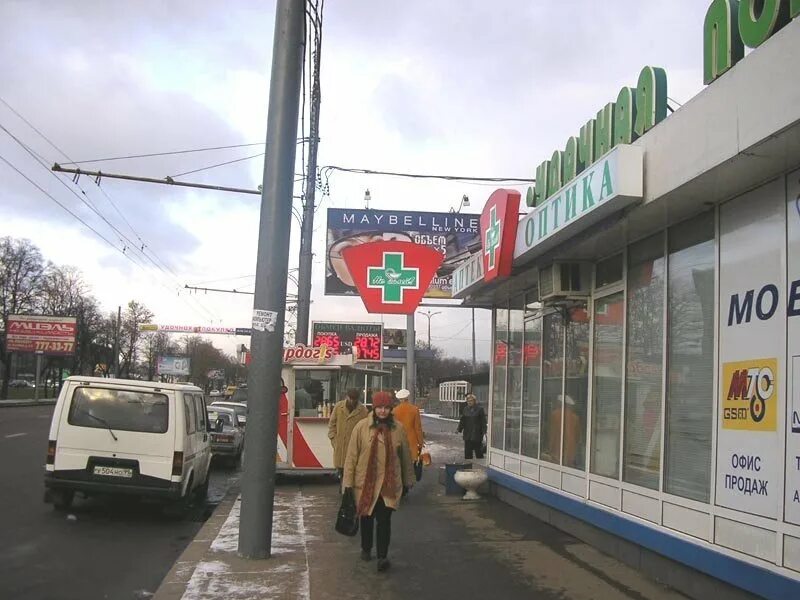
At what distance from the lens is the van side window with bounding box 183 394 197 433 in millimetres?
10043

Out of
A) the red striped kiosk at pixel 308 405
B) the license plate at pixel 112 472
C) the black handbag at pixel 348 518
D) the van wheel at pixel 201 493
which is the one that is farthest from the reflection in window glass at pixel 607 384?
the van wheel at pixel 201 493

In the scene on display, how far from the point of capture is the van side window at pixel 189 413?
395 inches

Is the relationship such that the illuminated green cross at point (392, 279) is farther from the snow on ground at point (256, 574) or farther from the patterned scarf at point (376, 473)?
the patterned scarf at point (376, 473)

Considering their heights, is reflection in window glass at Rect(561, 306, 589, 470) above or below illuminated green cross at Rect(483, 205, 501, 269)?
below

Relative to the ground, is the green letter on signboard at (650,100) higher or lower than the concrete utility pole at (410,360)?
higher

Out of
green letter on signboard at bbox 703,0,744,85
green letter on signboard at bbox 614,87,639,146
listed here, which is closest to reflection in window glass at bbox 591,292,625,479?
green letter on signboard at bbox 614,87,639,146

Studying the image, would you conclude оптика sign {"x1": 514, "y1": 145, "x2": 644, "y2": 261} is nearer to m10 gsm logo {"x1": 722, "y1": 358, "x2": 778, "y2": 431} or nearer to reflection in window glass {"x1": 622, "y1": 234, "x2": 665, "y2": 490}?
reflection in window glass {"x1": 622, "y1": 234, "x2": 665, "y2": 490}

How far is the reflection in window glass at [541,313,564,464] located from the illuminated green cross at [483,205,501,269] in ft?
3.84

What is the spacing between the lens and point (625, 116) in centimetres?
660

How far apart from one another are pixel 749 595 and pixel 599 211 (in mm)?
3119

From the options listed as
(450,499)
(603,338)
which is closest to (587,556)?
(603,338)

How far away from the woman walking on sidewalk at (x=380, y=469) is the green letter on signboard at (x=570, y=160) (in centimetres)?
322

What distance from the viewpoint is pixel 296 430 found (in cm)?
1327

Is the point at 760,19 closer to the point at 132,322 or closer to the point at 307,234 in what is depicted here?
the point at 307,234
